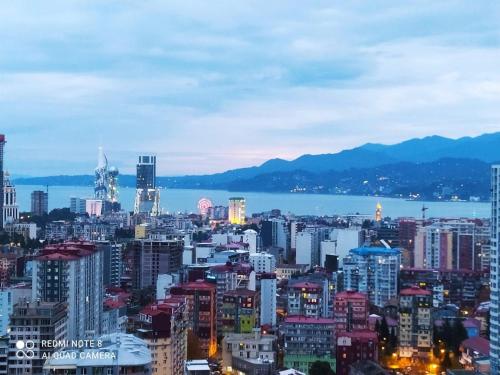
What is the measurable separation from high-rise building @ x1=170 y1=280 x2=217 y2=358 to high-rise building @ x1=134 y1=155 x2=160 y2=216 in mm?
32872

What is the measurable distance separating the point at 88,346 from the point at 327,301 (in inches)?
358

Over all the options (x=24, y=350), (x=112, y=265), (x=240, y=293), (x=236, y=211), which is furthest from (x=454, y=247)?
(x=236, y=211)

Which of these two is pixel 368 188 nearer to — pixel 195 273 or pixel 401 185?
pixel 401 185

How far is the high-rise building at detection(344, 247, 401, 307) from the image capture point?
1622 cm

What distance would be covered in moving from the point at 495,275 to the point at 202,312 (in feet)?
15.5

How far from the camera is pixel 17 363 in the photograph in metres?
7.64

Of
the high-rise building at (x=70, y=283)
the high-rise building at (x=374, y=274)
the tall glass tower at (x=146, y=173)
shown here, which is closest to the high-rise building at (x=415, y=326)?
the high-rise building at (x=374, y=274)

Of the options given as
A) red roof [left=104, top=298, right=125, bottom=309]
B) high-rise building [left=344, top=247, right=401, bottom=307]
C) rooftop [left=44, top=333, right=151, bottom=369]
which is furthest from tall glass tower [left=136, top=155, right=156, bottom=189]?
rooftop [left=44, top=333, right=151, bottom=369]

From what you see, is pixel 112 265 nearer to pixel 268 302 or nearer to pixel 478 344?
pixel 268 302

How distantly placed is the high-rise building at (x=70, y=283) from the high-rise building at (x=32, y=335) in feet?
5.02

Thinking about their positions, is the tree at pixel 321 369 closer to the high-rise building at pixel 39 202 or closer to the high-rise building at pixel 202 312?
the high-rise building at pixel 202 312

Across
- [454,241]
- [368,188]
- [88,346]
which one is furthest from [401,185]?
[88,346]

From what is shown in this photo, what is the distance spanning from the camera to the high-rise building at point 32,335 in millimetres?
7621

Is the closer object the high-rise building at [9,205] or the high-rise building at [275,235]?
the high-rise building at [275,235]
